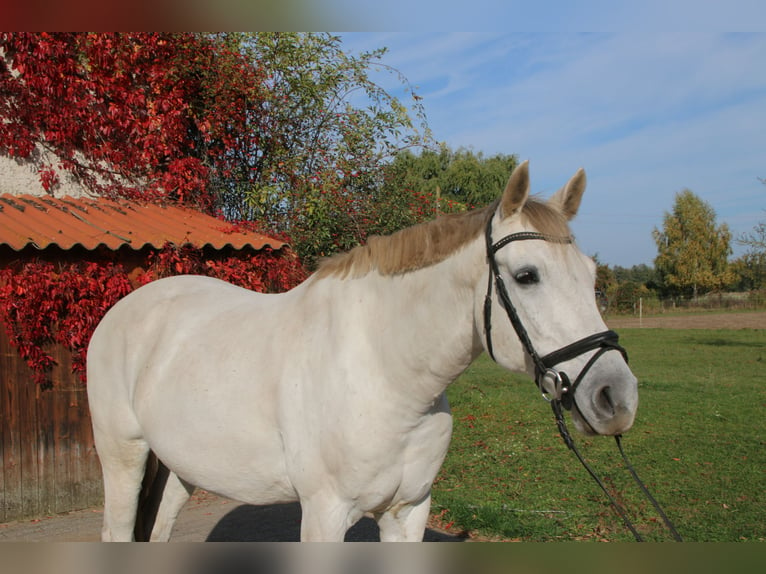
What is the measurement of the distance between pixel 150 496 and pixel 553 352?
2.78 metres

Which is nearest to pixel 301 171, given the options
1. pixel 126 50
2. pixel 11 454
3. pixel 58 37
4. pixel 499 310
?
pixel 126 50

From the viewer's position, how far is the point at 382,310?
2.22 meters

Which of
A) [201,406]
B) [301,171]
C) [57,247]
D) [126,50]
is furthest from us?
[301,171]

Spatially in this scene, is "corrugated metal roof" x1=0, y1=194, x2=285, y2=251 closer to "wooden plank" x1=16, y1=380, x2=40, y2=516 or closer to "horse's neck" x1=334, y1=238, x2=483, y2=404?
"wooden plank" x1=16, y1=380, x2=40, y2=516

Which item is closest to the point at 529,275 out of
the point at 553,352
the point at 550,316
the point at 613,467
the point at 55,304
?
the point at 550,316

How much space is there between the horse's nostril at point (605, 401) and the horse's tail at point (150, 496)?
261 cm

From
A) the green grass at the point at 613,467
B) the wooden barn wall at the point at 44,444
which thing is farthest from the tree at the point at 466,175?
the wooden barn wall at the point at 44,444

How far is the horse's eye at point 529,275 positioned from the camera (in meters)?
1.86

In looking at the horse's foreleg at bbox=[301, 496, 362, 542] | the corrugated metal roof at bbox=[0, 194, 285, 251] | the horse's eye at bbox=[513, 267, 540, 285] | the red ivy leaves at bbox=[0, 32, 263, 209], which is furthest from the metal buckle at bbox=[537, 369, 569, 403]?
the red ivy leaves at bbox=[0, 32, 263, 209]

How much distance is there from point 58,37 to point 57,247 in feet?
7.83

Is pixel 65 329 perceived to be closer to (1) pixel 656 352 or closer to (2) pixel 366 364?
(2) pixel 366 364

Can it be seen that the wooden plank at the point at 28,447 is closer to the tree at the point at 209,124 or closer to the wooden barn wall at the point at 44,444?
the wooden barn wall at the point at 44,444

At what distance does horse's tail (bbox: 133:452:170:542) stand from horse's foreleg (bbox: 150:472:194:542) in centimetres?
7

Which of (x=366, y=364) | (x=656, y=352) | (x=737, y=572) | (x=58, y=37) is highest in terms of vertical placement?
(x=58, y=37)
